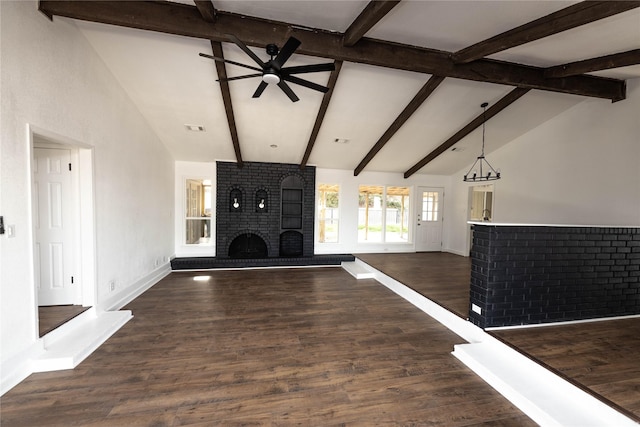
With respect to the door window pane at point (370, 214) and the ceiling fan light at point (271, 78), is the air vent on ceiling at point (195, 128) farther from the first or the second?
the door window pane at point (370, 214)

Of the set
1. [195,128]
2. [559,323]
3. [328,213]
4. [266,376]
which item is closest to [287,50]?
[266,376]

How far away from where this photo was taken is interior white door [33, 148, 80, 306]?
9.89 ft

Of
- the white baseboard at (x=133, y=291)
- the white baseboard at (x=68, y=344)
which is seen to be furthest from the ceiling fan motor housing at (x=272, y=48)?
the white baseboard at (x=133, y=291)

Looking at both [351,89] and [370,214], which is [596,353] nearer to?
[351,89]

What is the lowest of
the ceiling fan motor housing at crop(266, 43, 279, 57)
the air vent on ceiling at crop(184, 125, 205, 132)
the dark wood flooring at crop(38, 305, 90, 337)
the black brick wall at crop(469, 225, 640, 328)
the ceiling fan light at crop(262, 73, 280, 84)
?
the dark wood flooring at crop(38, 305, 90, 337)

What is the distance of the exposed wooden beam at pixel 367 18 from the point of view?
90.3 inches

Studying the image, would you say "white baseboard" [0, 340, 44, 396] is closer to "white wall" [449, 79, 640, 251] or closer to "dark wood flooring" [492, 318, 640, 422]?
"dark wood flooring" [492, 318, 640, 422]

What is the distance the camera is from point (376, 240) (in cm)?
748

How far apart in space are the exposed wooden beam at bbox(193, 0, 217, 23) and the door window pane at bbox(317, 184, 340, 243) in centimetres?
469

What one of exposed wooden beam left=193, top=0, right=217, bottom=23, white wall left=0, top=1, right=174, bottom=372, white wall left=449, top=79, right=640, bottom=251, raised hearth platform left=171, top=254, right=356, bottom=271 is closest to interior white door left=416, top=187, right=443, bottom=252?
white wall left=449, top=79, right=640, bottom=251

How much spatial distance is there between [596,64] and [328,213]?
5.35 metres

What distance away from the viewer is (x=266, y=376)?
2270 mm

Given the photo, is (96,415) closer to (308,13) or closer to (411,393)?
(411,393)

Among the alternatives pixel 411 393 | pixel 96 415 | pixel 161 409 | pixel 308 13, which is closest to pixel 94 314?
pixel 96 415
